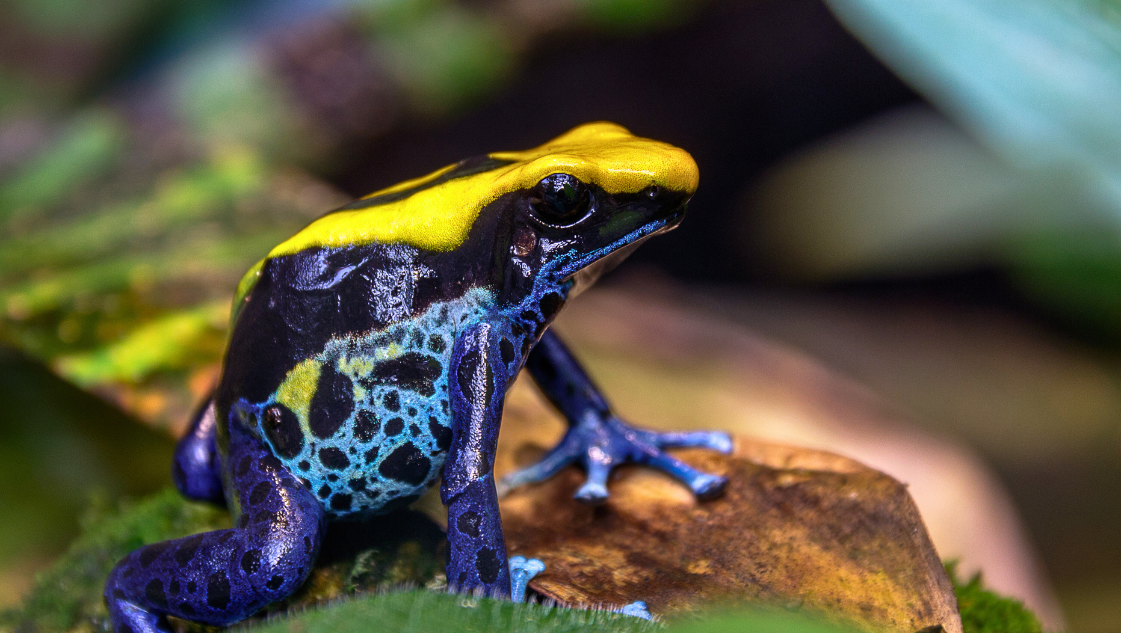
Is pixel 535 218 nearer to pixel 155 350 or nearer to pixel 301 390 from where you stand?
pixel 301 390

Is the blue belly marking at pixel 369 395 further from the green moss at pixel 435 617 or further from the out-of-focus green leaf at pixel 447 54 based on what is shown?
the out-of-focus green leaf at pixel 447 54

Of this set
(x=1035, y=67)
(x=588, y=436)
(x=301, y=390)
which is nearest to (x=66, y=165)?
(x=301, y=390)

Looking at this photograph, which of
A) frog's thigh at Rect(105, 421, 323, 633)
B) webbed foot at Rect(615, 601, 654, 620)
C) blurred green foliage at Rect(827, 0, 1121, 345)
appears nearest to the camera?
blurred green foliage at Rect(827, 0, 1121, 345)

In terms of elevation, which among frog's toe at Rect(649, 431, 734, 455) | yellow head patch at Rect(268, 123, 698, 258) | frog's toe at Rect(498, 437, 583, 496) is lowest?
frog's toe at Rect(498, 437, 583, 496)

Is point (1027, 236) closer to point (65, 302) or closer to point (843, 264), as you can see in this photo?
point (843, 264)

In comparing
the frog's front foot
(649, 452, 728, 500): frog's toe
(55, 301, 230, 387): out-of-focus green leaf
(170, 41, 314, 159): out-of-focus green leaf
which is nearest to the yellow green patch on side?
the frog's front foot

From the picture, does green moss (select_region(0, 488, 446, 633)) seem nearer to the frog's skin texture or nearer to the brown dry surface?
the frog's skin texture

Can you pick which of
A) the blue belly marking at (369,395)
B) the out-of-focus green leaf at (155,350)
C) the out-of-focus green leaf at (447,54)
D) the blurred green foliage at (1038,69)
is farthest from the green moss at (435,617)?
the out-of-focus green leaf at (447,54)

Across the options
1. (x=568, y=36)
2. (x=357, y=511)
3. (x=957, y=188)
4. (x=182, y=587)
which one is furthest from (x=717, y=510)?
(x=568, y=36)
